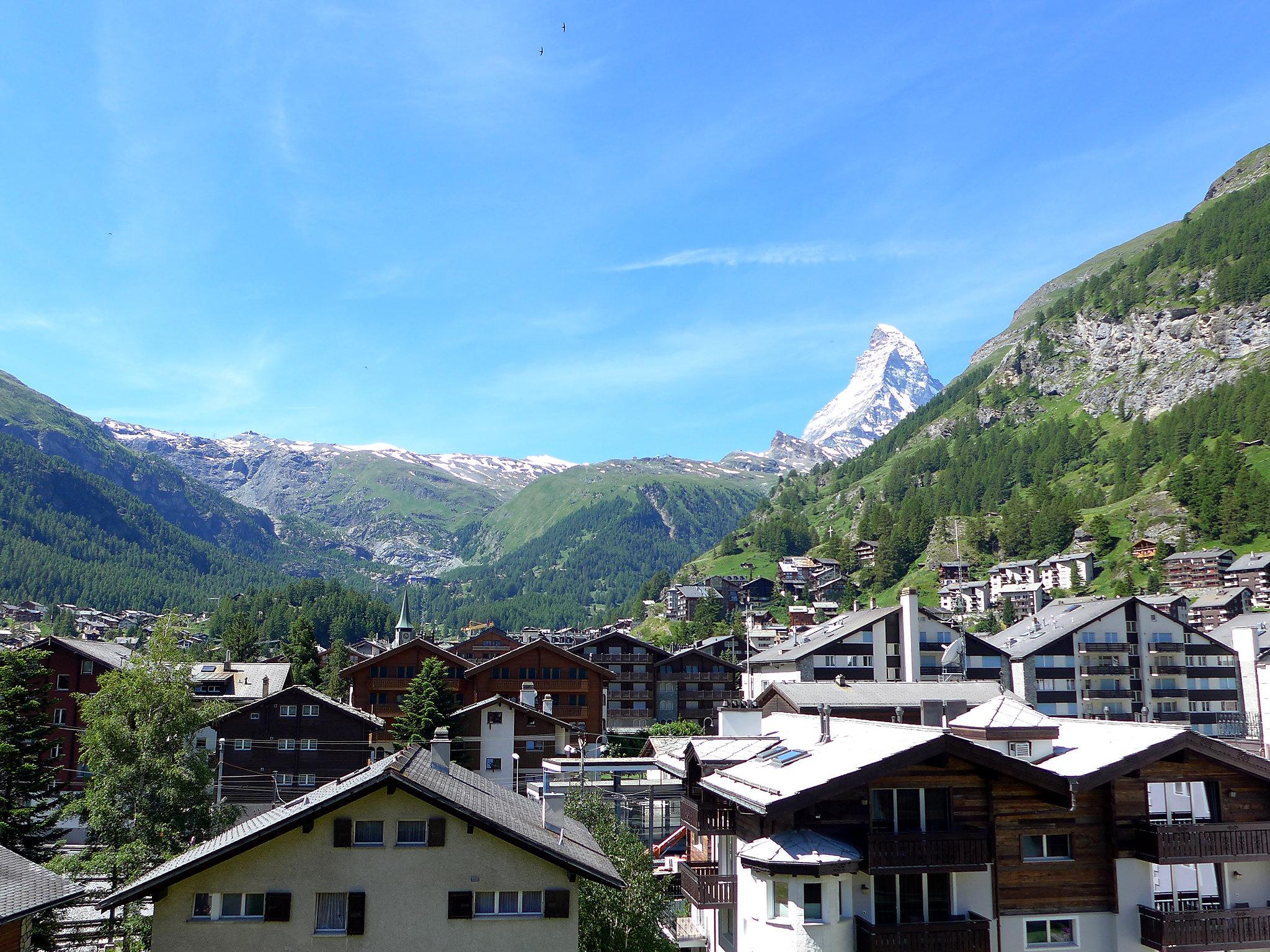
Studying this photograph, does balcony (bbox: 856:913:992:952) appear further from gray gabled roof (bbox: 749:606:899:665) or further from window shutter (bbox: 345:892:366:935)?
gray gabled roof (bbox: 749:606:899:665)

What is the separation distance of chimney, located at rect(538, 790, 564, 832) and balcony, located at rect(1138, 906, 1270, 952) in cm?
1730

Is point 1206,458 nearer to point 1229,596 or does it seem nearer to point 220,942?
point 1229,596

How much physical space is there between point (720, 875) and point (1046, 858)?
33.6 feet

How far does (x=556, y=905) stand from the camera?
23.5 meters

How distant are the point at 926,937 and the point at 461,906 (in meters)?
12.7

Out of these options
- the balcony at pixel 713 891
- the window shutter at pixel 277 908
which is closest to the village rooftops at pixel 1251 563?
the balcony at pixel 713 891

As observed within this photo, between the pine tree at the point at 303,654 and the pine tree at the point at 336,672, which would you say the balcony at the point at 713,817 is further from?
the pine tree at the point at 303,654

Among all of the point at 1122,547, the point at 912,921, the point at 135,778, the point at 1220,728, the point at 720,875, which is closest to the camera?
the point at 912,921

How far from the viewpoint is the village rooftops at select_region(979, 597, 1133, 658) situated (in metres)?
91.1

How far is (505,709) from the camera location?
71438 mm

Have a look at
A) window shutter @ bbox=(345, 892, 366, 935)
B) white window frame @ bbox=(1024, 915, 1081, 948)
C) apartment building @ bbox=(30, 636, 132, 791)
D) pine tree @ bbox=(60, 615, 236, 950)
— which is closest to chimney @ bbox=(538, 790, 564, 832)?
window shutter @ bbox=(345, 892, 366, 935)

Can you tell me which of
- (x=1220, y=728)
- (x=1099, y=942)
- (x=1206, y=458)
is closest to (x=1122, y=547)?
(x=1206, y=458)

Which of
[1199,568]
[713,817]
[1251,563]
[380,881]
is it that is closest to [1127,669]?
[713,817]

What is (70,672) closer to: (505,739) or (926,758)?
(505,739)
